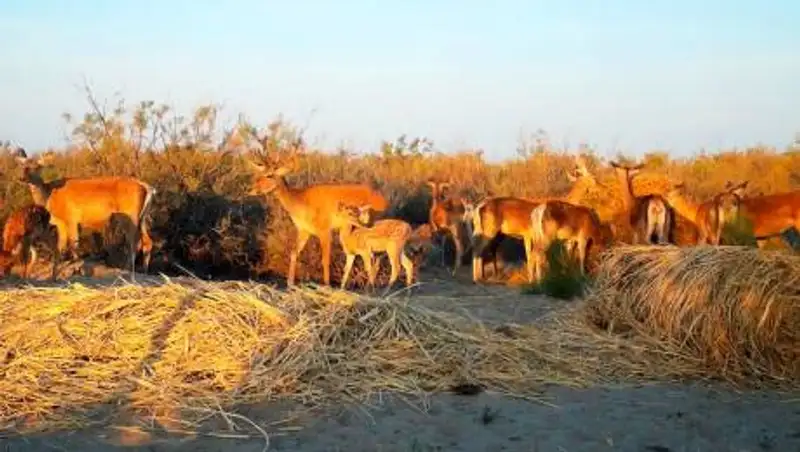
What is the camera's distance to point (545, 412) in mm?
8305

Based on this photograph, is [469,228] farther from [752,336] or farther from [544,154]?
[752,336]

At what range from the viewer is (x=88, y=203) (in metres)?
18.3

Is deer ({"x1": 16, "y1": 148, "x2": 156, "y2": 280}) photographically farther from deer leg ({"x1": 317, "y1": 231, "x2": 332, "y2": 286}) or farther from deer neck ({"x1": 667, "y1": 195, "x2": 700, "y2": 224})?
deer neck ({"x1": 667, "y1": 195, "x2": 700, "y2": 224})

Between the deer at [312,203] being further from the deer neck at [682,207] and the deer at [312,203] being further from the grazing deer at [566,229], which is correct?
the deer neck at [682,207]

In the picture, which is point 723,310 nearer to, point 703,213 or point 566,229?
point 566,229

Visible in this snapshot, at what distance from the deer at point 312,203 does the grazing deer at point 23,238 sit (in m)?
3.89

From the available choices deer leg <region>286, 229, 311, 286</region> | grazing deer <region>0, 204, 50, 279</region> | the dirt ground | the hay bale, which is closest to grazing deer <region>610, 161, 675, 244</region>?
deer leg <region>286, 229, 311, 286</region>

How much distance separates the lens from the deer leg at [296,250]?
1825 cm

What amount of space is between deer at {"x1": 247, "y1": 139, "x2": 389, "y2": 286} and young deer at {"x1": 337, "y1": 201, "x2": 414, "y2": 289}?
0.71 ft

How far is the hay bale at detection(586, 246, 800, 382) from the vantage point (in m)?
9.54

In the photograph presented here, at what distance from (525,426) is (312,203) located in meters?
11.5

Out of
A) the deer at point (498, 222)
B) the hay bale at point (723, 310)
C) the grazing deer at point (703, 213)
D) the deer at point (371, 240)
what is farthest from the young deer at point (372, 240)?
the hay bale at point (723, 310)

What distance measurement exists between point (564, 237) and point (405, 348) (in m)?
9.74

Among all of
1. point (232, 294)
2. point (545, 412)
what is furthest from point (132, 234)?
point (545, 412)
